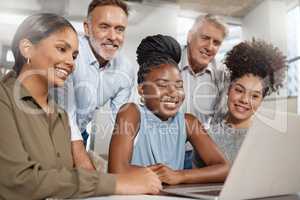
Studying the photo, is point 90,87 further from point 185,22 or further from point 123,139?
point 185,22

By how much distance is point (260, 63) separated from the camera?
1694 millimetres

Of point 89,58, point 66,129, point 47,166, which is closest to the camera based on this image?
point 47,166

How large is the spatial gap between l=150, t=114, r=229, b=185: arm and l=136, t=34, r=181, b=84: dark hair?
11.5 inches

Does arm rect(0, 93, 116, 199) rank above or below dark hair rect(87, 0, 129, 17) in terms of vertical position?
below


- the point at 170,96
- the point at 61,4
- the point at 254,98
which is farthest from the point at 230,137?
the point at 61,4

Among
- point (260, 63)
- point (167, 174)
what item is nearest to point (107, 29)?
point (167, 174)

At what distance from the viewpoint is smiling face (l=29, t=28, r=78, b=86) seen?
1303mm

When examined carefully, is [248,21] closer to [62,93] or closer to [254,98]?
[254,98]

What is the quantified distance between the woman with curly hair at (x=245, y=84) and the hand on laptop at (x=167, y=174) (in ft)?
0.93

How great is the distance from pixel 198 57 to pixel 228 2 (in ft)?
1.11

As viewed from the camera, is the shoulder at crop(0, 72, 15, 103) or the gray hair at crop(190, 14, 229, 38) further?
the gray hair at crop(190, 14, 229, 38)

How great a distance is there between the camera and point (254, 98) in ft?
5.45

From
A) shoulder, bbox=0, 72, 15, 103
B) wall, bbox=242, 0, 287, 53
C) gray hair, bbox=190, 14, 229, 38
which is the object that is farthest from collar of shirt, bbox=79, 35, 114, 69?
wall, bbox=242, 0, 287, 53

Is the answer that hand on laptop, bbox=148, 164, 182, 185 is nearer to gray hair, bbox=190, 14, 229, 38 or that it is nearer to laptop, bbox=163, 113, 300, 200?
laptop, bbox=163, 113, 300, 200
